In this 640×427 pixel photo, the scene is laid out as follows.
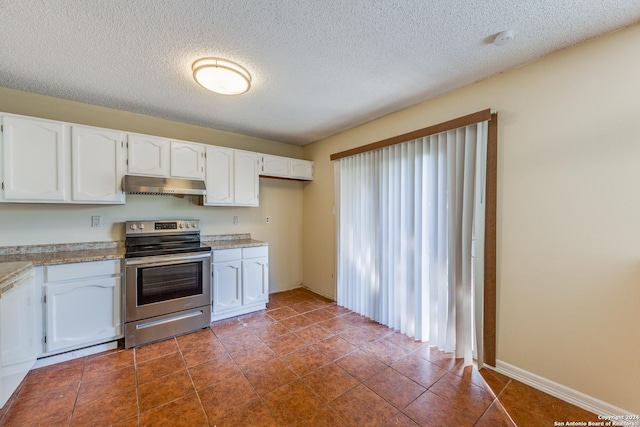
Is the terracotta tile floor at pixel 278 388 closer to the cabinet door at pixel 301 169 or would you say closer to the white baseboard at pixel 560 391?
the white baseboard at pixel 560 391

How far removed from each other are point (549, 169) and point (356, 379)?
2.18m

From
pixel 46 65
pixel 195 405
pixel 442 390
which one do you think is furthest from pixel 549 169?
pixel 46 65

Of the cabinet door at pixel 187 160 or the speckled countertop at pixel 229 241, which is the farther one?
the speckled countertop at pixel 229 241

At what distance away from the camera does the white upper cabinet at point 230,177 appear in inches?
128

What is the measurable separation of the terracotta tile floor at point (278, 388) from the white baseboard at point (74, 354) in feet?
0.21

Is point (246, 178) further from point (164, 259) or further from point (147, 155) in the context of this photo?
point (164, 259)

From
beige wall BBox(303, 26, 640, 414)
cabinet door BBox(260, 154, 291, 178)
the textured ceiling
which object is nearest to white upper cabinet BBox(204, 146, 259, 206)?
cabinet door BBox(260, 154, 291, 178)

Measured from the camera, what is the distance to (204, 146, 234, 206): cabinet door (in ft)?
10.6

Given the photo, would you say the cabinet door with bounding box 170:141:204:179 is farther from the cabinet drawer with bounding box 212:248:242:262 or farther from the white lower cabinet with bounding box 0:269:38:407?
the white lower cabinet with bounding box 0:269:38:407

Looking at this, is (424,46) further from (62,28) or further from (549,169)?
(62,28)

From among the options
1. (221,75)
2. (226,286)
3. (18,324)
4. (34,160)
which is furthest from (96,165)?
(226,286)

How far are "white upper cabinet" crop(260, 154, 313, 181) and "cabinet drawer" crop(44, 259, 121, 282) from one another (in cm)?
202

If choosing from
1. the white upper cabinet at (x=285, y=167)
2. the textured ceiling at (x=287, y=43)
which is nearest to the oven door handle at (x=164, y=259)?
the white upper cabinet at (x=285, y=167)

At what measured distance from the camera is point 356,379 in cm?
204
